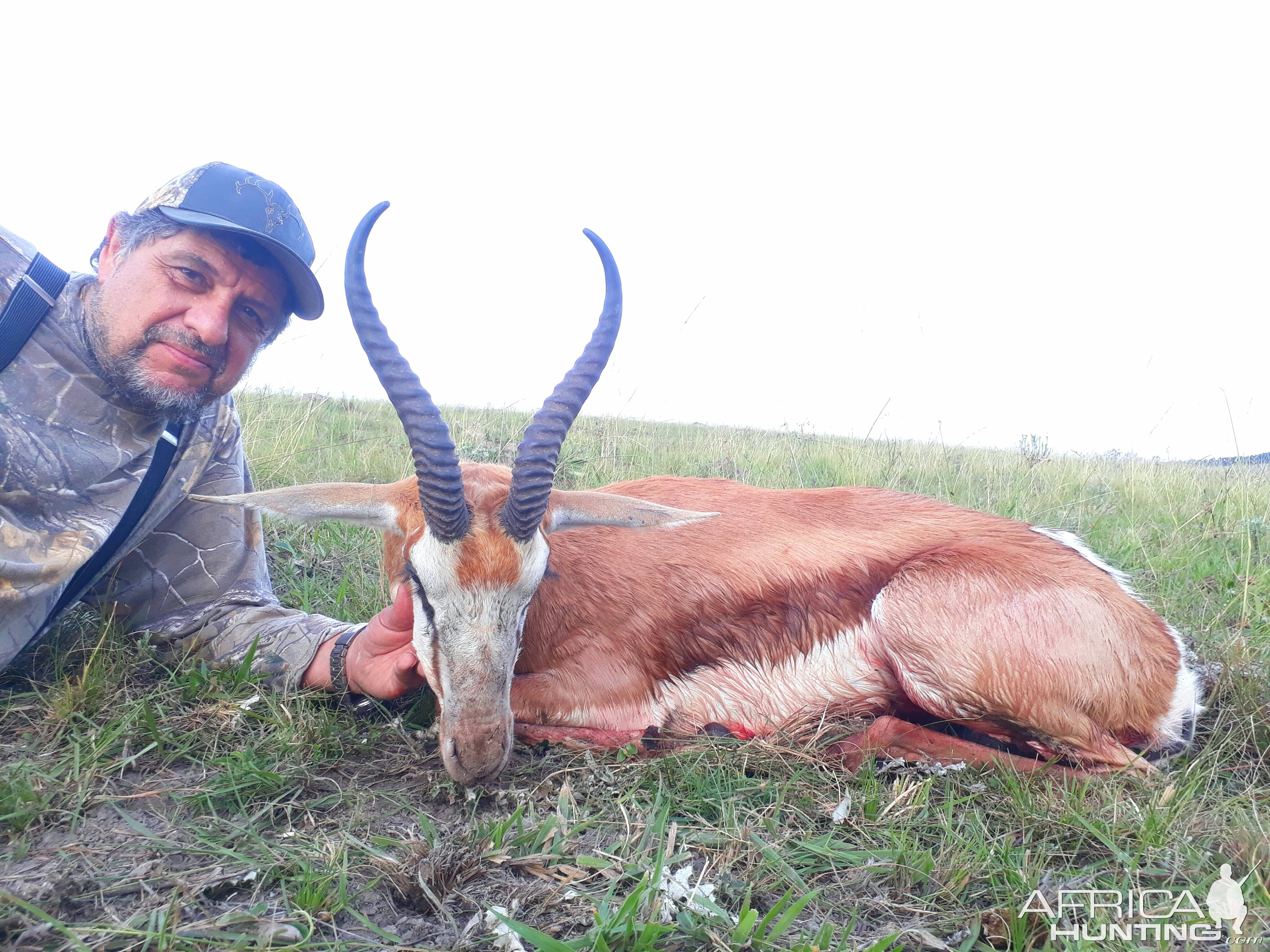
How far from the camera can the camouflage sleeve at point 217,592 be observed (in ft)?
11.3

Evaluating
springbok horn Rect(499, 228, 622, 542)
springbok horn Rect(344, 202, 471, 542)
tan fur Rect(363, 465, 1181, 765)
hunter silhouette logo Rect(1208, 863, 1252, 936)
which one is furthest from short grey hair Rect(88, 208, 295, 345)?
hunter silhouette logo Rect(1208, 863, 1252, 936)

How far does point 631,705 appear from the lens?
354 cm

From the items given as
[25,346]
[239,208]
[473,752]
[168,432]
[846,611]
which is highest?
[239,208]

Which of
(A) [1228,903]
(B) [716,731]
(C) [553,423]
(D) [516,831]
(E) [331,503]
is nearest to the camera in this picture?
(A) [1228,903]

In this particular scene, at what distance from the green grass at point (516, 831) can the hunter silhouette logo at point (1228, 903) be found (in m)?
0.03

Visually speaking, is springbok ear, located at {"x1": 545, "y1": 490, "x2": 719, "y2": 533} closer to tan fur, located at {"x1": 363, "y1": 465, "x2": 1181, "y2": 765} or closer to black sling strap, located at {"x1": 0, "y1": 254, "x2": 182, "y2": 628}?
tan fur, located at {"x1": 363, "y1": 465, "x2": 1181, "y2": 765}

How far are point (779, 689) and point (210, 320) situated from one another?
3407 millimetres

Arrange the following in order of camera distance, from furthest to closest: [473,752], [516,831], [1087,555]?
[1087,555]
[473,752]
[516,831]

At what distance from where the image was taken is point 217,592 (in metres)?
3.81

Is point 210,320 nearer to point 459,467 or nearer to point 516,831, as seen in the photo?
point 459,467

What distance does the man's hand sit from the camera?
3086 millimetres

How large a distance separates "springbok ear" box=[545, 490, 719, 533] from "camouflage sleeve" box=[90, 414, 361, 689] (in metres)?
1.21

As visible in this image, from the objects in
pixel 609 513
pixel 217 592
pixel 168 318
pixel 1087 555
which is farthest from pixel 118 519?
pixel 1087 555

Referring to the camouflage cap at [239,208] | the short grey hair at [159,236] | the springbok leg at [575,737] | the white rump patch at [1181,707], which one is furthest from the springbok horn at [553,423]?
the white rump patch at [1181,707]
